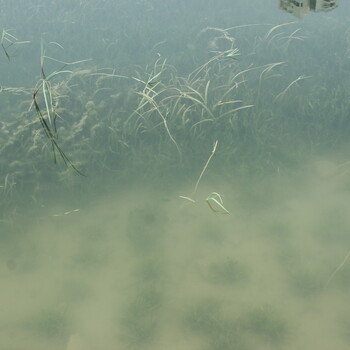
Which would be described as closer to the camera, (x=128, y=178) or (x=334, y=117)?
(x=128, y=178)

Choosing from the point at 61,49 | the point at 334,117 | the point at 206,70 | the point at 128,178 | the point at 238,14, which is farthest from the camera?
the point at 238,14

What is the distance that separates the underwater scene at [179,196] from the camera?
2041 mm

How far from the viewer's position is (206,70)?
332 centimetres

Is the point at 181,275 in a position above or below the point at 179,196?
below

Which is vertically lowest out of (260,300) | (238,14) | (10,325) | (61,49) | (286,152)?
(10,325)

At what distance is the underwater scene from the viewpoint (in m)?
2.04

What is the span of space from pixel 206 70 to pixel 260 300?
2013 mm

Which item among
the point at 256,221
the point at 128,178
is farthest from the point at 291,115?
the point at 128,178

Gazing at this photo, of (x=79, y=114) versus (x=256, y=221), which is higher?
(x=79, y=114)

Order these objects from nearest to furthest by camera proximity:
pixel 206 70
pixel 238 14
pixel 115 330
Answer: pixel 115 330, pixel 206 70, pixel 238 14

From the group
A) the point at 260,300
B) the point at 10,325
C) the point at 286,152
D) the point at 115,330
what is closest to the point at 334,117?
the point at 286,152

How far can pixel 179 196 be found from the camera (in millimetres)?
2619

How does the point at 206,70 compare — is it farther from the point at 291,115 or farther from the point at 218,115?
the point at 291,115

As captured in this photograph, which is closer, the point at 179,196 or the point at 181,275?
the point at 181,275
